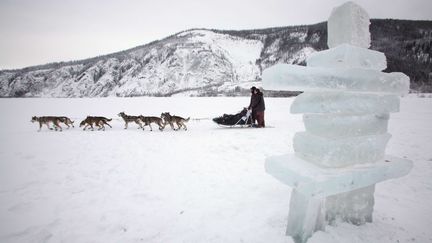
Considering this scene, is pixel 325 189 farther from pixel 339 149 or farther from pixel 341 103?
pixel 341 103

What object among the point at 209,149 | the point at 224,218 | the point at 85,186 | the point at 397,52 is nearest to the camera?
the point at 224,218

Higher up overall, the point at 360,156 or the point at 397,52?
the point at 397,52

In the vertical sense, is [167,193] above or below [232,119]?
below

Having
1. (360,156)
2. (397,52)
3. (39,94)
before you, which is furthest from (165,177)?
(39,94)

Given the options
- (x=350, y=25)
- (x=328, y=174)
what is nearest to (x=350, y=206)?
(x=328, y=174)

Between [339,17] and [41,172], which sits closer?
[339,17]

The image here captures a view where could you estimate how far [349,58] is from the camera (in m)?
2.30

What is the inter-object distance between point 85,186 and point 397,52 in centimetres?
8139

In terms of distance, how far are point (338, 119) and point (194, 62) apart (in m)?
72.5

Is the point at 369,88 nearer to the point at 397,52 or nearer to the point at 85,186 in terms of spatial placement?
the point at 85,186

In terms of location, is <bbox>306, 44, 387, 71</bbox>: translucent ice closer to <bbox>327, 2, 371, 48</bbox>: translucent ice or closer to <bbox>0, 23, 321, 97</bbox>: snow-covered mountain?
<bbox>327, 2, 371, 48</bbox>: translucent ice

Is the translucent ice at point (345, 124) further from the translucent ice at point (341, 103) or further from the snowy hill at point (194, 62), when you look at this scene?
the snowy hill at point (194, 62)

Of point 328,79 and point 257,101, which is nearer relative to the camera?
point 328,79

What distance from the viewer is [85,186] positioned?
4.13 meters
